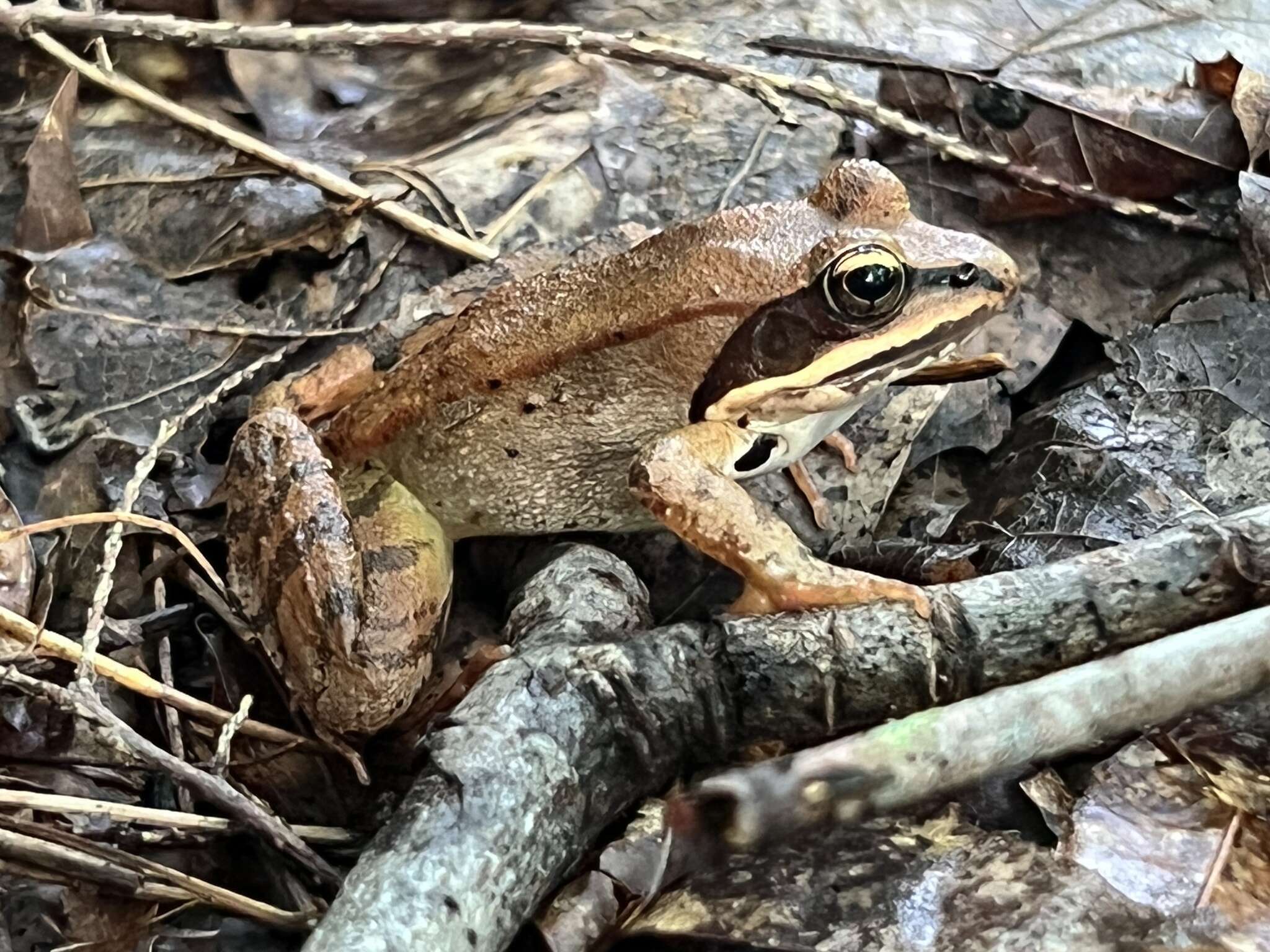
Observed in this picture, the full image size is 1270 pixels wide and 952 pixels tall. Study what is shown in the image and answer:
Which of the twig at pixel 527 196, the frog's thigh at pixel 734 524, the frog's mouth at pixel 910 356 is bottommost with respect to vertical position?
the frog's thigh at pixel 734 524

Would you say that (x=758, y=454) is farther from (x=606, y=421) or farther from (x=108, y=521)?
(x=108, y=521)

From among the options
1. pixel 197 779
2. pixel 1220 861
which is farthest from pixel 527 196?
pixel 1220 861

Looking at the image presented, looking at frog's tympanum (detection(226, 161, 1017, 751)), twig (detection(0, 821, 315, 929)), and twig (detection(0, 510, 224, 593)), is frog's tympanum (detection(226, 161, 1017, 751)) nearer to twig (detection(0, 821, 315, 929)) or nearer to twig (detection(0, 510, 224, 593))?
twig (detection(0, 510, 224, 593))

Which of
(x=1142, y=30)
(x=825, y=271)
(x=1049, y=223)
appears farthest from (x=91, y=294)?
(x=1142, y=30)

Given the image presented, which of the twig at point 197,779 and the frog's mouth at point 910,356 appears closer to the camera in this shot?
the twig at point 197,779

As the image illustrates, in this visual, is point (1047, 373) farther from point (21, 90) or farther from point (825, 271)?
point (21, 90)

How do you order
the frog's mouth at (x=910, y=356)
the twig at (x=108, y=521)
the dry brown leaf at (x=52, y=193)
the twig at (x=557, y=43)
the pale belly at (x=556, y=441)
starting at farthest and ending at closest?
the dry brown leaf at (x=52, y=193)
the twig at (x=557, y=43)
the pale belly at (x=556, y=441)
the frog's mouth at (x=910, y=356)
the twig at (x=108, y=521)

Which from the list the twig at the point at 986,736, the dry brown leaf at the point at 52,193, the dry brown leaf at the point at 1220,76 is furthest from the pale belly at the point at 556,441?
the dry brown leaf at the point at 1220,76

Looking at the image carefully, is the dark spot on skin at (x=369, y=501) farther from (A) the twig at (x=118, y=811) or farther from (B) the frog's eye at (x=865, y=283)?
(B) the frog's eye at (x=865, y=283)

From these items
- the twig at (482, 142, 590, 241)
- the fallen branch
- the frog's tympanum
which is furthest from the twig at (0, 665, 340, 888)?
the twig at (482, 142, 590, 241)
